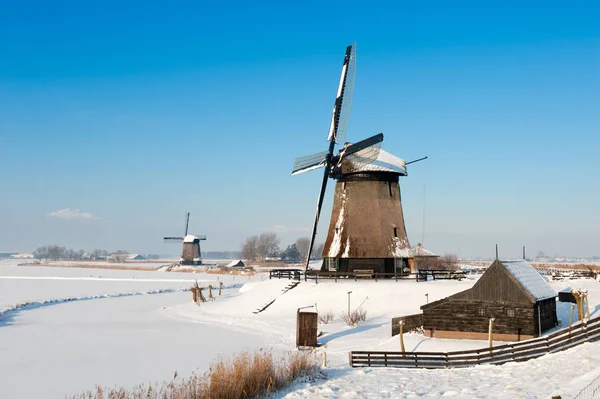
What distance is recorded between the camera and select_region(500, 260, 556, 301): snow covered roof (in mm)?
22047

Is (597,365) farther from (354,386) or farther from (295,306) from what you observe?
(295,306)

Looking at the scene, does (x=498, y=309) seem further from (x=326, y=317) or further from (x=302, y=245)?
(x=302, y=245)

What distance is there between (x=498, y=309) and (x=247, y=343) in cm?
1048

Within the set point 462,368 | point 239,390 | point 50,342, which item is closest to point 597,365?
point 462,368

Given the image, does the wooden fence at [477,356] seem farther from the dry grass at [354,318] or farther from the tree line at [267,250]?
the tree line at [267,250]

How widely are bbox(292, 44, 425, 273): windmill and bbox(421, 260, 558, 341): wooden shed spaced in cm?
979

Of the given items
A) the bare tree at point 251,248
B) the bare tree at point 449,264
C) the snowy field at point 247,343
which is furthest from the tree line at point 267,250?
the snowy field at point 247,343

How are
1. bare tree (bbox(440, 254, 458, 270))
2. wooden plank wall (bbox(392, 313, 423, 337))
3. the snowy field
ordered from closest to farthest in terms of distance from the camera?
the snowy field, wooden plank wall (bbox(392, 313, 423, 337)), bare tree (bbox(440, 254, 458, 270))

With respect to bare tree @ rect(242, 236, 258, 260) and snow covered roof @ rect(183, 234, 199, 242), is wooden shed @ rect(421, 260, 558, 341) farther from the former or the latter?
bare tree @ rect(242, 236, 258, 260)

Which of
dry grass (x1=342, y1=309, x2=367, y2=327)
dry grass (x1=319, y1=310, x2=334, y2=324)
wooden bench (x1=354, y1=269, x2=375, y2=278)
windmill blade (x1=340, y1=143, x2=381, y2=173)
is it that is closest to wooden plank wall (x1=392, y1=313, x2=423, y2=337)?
dry grass (x1=342, y1=309, x2=367, y2=327)

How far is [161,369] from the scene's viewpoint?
17531 mm

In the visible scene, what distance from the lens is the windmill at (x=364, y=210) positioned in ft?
108

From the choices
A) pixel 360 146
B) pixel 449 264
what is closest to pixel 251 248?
pixel 449 264

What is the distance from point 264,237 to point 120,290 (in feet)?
304
